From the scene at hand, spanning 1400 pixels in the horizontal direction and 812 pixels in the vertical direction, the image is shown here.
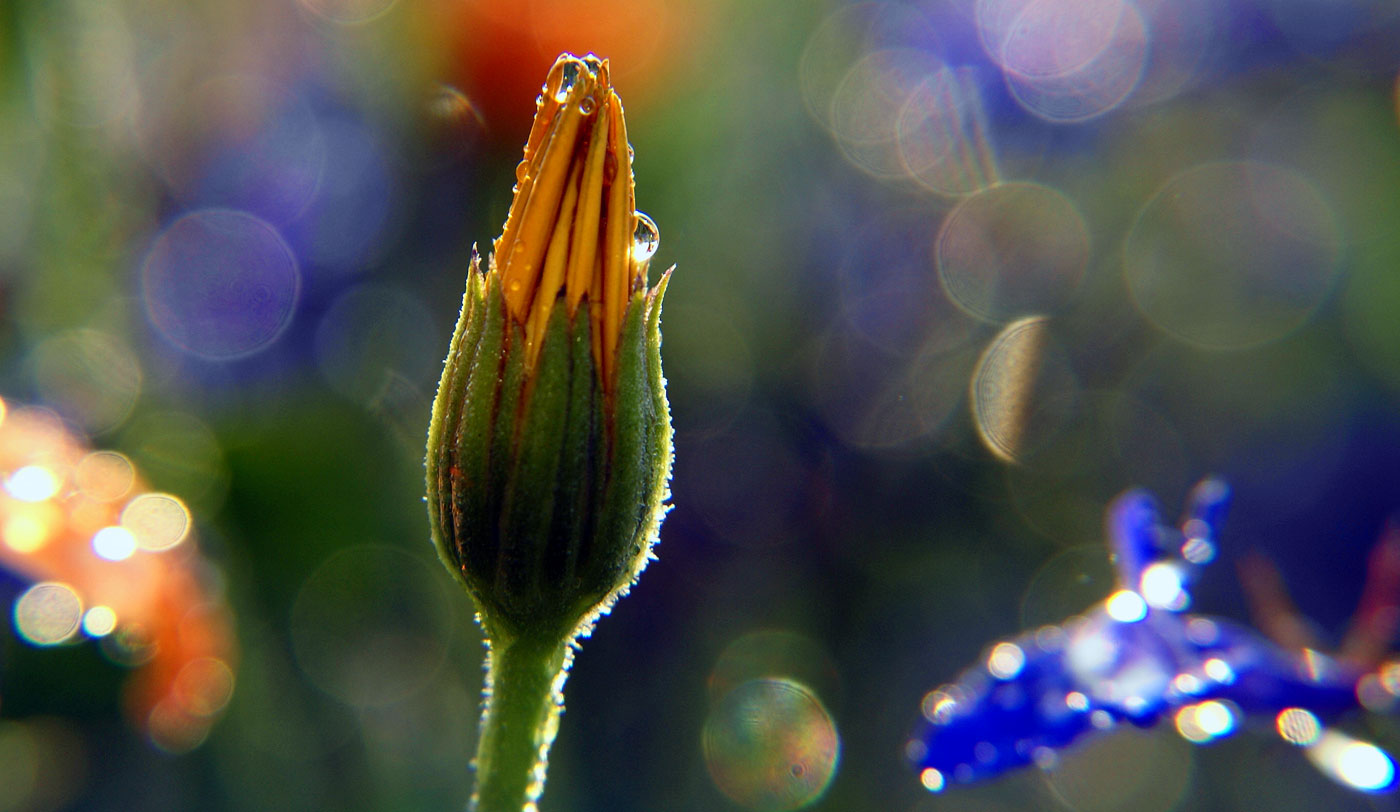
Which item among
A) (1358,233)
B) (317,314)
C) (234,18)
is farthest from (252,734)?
(1358,233)

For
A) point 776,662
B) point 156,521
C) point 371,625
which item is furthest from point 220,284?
point 776,662

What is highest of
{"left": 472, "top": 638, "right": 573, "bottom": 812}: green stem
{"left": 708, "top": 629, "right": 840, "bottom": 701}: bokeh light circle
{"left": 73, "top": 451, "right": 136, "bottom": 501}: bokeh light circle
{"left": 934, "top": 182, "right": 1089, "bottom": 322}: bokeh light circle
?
{"left": 472, "top": 638, "right": 573, "bottom": 812}: green stem

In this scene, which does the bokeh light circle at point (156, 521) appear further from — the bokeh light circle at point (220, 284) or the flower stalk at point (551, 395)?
the flower stalk at point (551, 395)

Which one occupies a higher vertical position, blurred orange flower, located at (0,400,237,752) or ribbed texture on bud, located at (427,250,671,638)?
ribbed texture on bud, located at (427,250,671,638)

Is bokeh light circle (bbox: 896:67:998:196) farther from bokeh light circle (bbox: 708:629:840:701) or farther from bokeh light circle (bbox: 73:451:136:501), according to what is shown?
bokeh light circle (bbox: 73:451:136:501)

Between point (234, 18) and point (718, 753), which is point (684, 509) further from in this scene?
point (234, 18)

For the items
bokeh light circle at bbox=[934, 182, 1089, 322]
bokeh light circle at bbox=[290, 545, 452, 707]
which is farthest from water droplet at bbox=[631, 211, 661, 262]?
bokeh light circle at bbox=[934, 182, 1089, 322]

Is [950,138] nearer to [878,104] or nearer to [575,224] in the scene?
[878,104]
